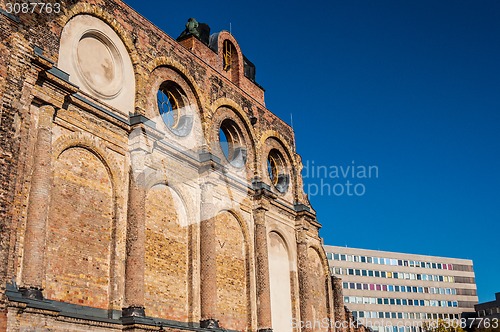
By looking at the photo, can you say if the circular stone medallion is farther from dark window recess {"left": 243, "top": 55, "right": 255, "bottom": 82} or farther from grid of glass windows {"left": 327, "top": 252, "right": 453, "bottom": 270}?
grid of glass windows {"left": 327, "top": 252, "right": 453, "bottom": 270}

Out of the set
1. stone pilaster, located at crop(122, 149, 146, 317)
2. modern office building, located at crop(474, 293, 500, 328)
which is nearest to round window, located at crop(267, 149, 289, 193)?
stone pilaster, located at crop(122, 149, 146, 317)

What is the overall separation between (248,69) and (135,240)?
14053 mm

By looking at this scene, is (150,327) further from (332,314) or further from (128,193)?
(332,314)

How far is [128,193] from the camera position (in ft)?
62.4

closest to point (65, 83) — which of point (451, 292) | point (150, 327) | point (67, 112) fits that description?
point (67, 112)

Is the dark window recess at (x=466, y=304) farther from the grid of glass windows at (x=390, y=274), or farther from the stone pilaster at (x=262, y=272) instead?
the stone pilaster at (x=262, y=272)

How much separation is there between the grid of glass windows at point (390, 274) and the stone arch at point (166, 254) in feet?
197

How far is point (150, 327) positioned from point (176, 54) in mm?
10316

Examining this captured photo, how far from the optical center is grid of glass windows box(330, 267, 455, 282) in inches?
3184

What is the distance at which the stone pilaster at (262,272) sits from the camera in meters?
24.4

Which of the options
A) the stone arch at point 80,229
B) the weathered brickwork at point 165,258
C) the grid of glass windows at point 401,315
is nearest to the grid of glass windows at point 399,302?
the grid of glass windows at point 401,315

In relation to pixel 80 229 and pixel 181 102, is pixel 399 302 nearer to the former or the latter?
pixel 181 102

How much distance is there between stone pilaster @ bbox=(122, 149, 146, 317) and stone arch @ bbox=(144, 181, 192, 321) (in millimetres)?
948

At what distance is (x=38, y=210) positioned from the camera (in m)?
15.1
